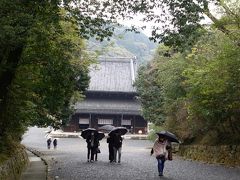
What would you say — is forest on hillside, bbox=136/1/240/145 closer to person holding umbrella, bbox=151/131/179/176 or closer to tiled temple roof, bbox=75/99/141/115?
person holding umbrella, bbox=151/131/179/176

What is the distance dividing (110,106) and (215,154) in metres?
39.1

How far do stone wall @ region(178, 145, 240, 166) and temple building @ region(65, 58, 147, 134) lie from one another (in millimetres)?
32431

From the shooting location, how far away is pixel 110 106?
207 feet

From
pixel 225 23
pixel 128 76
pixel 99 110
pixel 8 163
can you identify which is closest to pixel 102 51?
pixel 225 23

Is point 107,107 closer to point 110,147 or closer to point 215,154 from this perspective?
point 215,154

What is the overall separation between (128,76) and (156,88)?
21.9m

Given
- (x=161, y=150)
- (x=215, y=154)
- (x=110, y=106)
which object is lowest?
(x=215, y=154)

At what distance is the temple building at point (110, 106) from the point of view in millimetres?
62562

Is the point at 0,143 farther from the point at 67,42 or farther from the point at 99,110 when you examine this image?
the point at 99,110

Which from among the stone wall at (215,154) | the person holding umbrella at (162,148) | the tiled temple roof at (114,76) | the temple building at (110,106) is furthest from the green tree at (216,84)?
the tiled temple roof at (114,76)

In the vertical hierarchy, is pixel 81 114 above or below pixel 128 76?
below

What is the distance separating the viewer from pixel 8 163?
1406 centimetres

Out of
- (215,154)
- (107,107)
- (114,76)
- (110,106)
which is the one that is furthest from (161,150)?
(114,76)

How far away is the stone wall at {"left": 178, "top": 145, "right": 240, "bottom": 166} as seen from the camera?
73.2 ft
